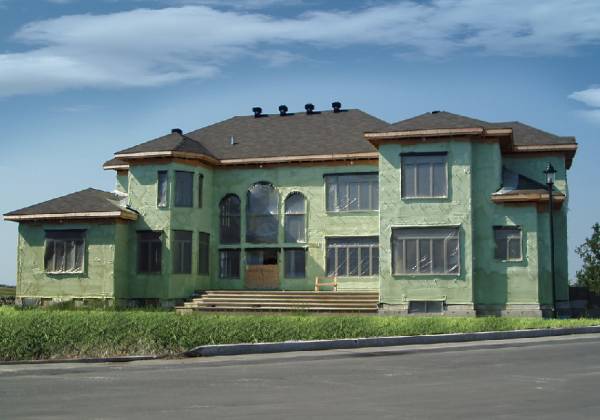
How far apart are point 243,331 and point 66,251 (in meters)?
18.4

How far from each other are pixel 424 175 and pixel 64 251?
17736 mm

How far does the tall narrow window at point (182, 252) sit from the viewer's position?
37812mm

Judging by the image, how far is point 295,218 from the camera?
39781 mm

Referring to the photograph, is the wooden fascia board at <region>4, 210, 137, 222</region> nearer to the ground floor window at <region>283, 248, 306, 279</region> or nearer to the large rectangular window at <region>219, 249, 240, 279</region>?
the large rectangular window at <region>219, 249, 240, 279</region>

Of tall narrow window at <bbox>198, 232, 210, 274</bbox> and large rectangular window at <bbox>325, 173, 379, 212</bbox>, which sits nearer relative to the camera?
large rectangular window at <bbox>325, 173, 379, 212</bbox>

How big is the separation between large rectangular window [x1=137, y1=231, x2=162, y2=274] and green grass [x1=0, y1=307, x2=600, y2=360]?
42.4ft

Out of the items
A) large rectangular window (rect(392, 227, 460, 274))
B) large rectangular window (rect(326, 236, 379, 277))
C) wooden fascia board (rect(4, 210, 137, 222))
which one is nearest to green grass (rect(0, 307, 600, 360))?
large rectangular window (rect(392, 227, 460, 274))

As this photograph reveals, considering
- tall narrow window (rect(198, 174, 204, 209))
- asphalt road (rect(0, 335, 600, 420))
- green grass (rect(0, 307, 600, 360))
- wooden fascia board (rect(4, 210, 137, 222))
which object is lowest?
asphalt road (rect(0, 335, 600, 420))

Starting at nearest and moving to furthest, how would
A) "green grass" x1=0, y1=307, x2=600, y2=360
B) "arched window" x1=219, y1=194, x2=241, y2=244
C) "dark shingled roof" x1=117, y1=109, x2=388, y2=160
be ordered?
"green grass" x1=0, y1=307, x2=600, y2=360
"dark shingled roof" x1=117, y1=109, x2=388, y2=160
"arched window" x1=219, y1=194, x2=241, y2=244

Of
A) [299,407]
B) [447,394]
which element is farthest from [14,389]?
[447,394]

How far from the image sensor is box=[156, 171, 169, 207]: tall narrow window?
38.0 metres

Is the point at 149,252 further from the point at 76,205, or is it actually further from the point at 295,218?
the point at 295,218

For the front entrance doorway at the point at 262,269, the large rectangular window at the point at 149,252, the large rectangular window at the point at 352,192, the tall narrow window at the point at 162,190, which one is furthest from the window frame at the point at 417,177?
the large rectangular window at the point at 149,252

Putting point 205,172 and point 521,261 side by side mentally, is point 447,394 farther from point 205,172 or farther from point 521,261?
point 205,172
